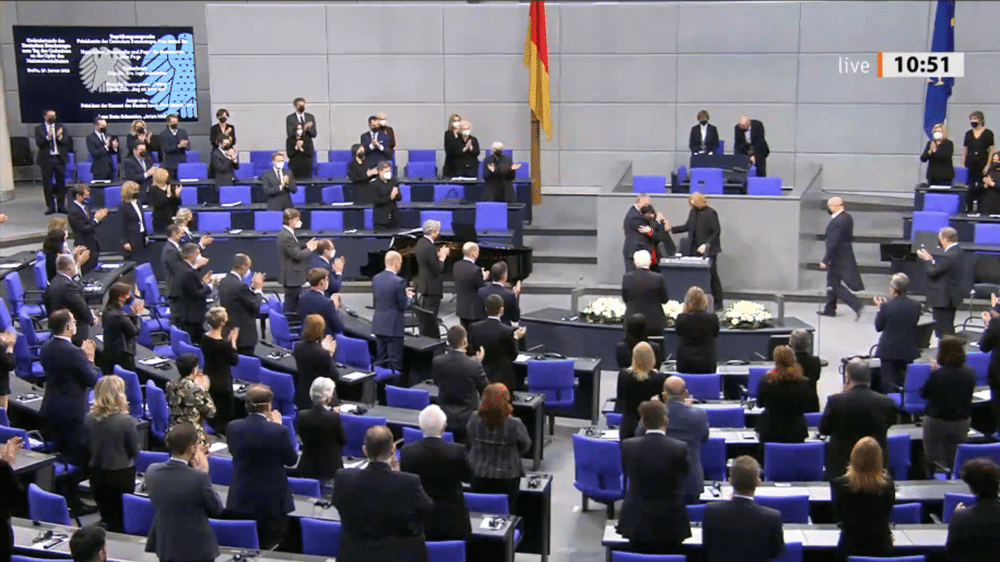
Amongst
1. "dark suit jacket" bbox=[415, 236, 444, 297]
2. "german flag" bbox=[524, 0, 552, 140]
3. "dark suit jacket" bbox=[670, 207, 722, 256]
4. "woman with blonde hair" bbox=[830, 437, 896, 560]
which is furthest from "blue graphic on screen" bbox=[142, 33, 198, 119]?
"woman with blonde hair" bbox=[830, 437, 896, 560]

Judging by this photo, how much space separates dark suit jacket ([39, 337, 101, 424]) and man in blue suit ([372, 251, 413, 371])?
10.8ft

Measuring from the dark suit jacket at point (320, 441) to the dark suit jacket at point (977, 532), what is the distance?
4.02 meters

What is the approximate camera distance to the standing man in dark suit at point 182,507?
677 centimetres

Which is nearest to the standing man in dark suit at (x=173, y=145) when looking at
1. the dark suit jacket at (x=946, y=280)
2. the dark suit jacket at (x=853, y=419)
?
the dark suit jacket at (x=946, y=280)

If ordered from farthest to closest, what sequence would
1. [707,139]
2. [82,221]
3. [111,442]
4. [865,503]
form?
[707,139], [82,221], [111,442], [865,503]

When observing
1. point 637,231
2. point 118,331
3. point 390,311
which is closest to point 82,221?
point 118,331

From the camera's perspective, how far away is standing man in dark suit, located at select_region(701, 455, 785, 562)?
6.63 metres

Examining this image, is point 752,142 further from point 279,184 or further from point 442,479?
point 442,479

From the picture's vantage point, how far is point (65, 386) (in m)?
9.55

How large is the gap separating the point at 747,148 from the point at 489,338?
1016 centimetres

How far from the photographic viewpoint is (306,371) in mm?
10023

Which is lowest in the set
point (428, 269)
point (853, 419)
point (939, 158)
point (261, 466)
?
point (261, 466)

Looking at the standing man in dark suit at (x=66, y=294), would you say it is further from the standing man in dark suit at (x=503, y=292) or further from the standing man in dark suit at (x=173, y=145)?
the standing man in dark suit at (x=173, y=145)

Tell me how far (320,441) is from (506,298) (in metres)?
4.19
